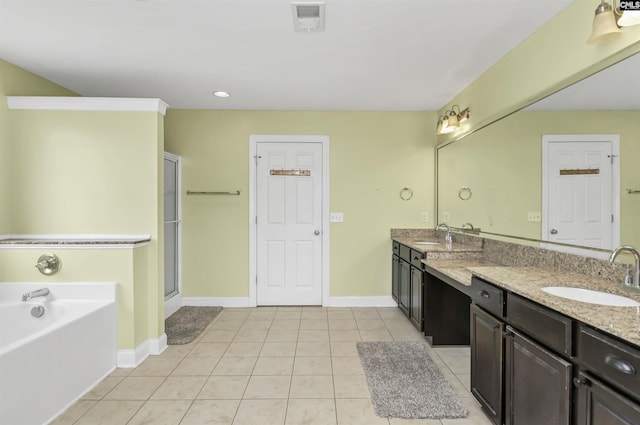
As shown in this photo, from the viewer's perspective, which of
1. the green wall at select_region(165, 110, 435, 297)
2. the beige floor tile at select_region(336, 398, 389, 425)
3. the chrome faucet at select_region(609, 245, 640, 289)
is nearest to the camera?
the chrome faucet at select_region(609, 245, 640, 289)

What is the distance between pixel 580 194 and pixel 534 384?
1140 mm

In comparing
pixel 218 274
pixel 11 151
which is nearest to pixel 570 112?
pixel 218 274

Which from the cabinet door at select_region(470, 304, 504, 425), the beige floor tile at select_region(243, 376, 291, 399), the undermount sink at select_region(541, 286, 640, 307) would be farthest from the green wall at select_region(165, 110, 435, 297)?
the undermount sink at select_region(541, 286, 640, 307)

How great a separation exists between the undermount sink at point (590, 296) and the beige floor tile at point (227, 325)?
2828 mm

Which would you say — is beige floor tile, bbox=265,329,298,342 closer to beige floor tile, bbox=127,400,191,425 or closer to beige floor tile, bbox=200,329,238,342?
beige floor tile, bbox=200,329,238,342

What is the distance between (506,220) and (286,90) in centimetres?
239

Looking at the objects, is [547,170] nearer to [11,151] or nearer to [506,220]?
[506,220]

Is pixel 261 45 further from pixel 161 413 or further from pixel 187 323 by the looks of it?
pixel 187 323

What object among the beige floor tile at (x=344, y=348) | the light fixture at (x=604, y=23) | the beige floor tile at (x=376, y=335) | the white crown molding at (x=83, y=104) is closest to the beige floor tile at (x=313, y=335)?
the beige floor tile at (x=344, y=348)

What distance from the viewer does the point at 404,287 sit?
3.49 metres

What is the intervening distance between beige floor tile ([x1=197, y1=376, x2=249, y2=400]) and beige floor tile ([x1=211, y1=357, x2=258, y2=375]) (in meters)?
0.07

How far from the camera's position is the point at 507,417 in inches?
64.6

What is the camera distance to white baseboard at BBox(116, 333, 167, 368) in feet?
8.44

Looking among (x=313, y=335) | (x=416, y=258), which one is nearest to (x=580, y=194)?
(x=416, y=258)
